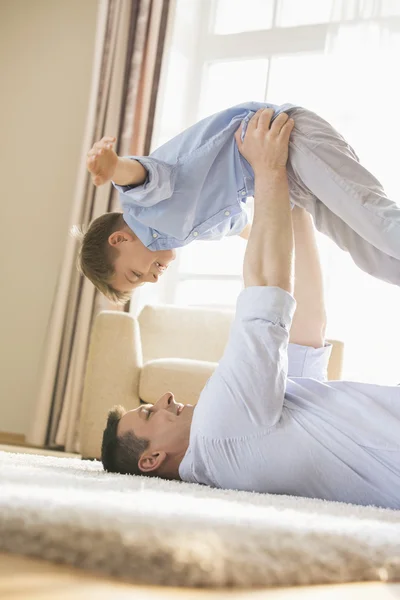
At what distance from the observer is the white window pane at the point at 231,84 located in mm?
4574

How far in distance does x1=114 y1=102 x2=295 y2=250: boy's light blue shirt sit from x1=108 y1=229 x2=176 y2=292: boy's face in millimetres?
121

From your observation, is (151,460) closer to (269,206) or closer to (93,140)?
(269,206)

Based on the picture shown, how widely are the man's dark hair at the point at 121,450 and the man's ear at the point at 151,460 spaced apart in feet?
0.05

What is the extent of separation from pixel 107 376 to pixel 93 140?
2.03 metres

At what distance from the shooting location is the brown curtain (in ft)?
14.3

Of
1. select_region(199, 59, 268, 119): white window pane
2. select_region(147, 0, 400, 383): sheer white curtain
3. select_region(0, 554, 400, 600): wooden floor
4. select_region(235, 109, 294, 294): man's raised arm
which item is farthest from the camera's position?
select_region(199, 59, 268, 119): white window pane

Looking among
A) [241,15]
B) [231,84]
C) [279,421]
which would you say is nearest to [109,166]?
[279,421]

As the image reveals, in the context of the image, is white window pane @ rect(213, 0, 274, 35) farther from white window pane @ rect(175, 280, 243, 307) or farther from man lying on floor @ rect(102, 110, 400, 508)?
man lying on floor @ rect(102, 110, 400, 508)

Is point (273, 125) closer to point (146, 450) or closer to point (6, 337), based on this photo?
point (146, 450)

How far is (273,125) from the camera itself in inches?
67.4

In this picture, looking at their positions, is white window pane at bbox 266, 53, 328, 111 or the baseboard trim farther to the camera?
the baseboard trim

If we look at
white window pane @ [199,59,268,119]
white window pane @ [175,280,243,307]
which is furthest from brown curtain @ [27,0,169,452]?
white window pane @ [175,280,243,307]

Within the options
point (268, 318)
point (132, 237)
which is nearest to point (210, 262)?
point (132, 237)

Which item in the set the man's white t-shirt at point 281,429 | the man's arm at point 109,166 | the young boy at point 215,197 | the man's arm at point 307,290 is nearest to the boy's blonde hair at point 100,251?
the young boy at point 215,197
